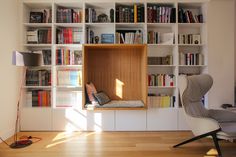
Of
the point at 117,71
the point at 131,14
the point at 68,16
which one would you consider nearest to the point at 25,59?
the point at 68,16

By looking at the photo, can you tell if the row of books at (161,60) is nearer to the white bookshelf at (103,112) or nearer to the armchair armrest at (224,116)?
the white bookshelf at (103,112)

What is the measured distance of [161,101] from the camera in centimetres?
402

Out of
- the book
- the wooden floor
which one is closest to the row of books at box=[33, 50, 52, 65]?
the wooden floor

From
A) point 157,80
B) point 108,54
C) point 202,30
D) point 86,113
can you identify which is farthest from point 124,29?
point 86,113

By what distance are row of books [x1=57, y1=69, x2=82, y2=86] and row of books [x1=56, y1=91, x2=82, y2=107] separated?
0.55 ft

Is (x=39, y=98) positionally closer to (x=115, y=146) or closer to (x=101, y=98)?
(x=101, y=98)

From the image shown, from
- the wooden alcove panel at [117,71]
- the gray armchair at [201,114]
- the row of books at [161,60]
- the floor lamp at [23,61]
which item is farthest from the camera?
the wooden alcove panel at [117,71]

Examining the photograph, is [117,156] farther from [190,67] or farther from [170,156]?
[190,67]

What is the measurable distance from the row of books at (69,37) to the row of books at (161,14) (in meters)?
1.33

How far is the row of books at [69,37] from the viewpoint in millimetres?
4047

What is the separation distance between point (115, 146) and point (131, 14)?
2344 millimetres

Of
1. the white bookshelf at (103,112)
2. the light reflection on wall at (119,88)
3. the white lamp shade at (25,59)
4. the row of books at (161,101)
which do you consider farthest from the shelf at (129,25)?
the white lamp shade at (25,59)

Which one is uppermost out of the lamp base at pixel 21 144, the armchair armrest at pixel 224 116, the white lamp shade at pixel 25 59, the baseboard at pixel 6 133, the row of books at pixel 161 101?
the white lamp shade at pixel 25 59

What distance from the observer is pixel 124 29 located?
4207 millimetres
